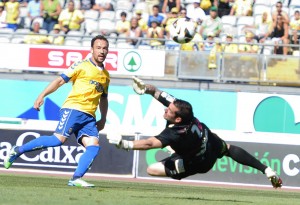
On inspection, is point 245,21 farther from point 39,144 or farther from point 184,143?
point 184,143

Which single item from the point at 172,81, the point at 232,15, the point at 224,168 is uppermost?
the point at 232,15

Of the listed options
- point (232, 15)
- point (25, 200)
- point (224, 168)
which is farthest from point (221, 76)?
point (25, 200)

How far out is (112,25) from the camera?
2575cm

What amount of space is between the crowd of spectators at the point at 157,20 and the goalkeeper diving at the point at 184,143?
10719 millimetres

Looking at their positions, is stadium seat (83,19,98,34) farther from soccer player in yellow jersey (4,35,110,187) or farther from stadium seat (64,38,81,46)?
soccer player in yellow jersey (4,35,110,187)

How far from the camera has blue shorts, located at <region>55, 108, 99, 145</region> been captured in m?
Result: 12.6

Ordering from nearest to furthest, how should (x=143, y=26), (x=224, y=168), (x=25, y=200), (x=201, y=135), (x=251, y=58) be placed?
(x=25, y=200) < (x=201, y=135) < (x=224, y=168) < (x=251, y=58) < (x=143, y=26)

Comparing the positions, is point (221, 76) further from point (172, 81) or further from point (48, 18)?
point (48, 18)

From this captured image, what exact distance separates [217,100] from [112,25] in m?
4.63

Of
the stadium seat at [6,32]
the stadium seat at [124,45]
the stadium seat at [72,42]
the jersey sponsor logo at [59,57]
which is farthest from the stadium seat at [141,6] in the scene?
the stadium seat at [6,32]

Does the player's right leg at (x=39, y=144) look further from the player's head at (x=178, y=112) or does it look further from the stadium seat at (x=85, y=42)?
the stadium seat at (x=85, y=42)

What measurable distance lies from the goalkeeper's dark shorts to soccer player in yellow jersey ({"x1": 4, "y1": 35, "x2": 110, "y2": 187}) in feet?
4.21

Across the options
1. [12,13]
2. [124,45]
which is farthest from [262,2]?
[12,13]

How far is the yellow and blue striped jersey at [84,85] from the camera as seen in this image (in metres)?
12.8
